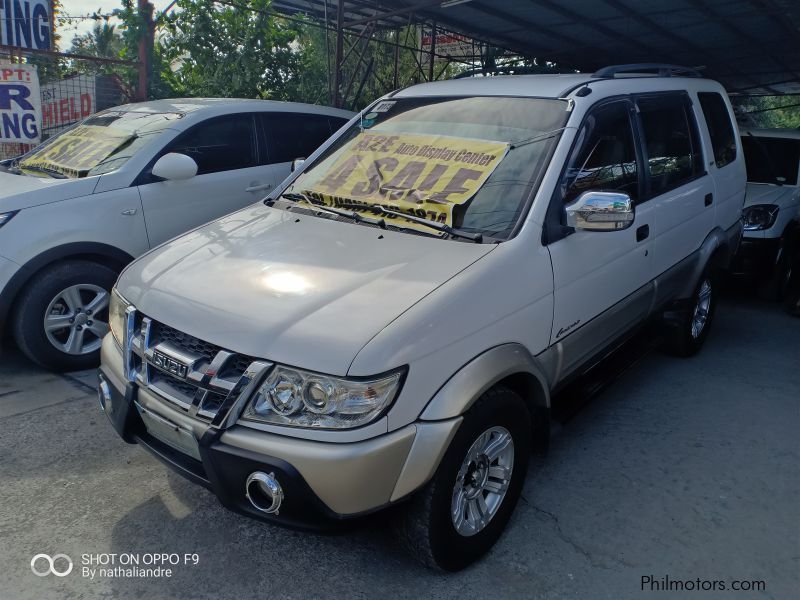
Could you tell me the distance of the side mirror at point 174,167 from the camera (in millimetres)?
4652

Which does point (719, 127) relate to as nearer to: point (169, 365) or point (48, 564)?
point (169, 365)

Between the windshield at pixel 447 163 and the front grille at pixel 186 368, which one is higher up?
the windshield at pixel 447 163

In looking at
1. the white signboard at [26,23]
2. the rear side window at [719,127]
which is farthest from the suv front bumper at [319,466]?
the white signboard at [26,23]

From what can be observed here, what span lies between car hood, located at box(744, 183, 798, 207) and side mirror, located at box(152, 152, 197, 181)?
16.2 feet

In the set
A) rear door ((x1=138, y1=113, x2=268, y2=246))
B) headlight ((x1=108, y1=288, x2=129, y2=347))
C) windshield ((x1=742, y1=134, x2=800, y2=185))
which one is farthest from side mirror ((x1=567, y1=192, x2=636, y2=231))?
windshield ((x1=742, y1=134, x2=800, y2=185))

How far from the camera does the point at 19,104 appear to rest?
22.2 ft

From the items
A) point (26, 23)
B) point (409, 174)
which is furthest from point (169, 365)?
point (26, 23)

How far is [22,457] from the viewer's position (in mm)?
3469

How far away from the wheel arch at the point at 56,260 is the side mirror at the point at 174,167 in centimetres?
61

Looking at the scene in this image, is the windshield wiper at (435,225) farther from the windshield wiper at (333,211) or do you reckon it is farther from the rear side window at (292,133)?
the rear side window at (292,133)

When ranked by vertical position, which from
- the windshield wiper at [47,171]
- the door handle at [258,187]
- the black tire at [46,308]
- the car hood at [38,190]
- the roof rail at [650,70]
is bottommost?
the black tire at [46,308]

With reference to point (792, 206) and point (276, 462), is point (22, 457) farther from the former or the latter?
point (792, 206)

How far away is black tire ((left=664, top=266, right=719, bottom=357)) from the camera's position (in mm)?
4574

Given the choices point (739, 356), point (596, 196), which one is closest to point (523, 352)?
point (596, 196)
